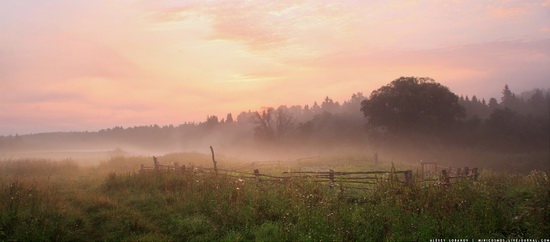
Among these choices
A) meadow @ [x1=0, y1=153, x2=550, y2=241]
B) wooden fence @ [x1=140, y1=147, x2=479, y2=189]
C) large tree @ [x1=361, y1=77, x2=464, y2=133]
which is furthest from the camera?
large tree @ [x1=361, y1=77, x2=464, y2=133]

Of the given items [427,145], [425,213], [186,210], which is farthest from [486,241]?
[427,145]

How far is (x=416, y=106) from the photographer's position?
50.7m

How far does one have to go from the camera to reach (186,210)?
40.0ft

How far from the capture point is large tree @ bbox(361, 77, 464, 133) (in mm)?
50562

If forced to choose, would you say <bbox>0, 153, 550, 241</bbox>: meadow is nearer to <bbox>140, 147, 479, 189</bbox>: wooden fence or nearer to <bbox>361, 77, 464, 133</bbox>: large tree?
<bbox>140, 147, 479, 189</bbox>: wooden fence

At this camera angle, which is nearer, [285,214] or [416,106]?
[285,214]

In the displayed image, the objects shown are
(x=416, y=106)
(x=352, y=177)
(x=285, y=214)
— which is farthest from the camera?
(x=416, y=106)

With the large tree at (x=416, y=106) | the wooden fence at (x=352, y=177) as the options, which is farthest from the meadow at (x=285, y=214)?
the large tree at (x=416, y=106)

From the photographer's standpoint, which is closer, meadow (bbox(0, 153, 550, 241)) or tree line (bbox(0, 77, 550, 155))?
meadow (bbox(0, 153, 550, 241))

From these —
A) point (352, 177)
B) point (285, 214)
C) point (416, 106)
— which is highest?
point (416, 106)

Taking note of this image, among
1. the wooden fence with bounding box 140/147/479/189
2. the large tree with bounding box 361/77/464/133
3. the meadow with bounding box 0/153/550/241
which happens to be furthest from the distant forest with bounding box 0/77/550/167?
the meadow with bounding box 0/153/550/241

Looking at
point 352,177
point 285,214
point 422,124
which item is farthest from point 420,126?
point 285,214

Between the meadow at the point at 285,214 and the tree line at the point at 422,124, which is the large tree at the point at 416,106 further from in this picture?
the meadow at the point at 285,214

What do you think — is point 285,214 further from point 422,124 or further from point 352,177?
point 422,124
